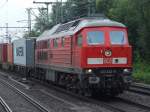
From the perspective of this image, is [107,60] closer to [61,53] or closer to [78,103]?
[78,103]

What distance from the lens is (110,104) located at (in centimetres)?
1750

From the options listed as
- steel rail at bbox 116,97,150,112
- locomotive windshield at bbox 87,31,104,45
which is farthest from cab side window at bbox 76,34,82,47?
steel rail at bbox 116,97,150,112

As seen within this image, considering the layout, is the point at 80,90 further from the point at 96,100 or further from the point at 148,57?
the point at 148,57

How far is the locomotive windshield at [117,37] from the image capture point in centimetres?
1905

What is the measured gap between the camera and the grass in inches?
1183

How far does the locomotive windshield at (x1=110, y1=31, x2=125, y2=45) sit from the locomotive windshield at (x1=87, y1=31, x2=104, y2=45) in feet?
1.37

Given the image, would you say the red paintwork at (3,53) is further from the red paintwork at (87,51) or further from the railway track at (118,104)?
the railway track at (118,104)

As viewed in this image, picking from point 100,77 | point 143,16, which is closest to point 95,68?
point 100,77

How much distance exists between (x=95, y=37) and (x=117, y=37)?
36.3 inches

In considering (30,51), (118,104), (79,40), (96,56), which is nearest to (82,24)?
(79,40)

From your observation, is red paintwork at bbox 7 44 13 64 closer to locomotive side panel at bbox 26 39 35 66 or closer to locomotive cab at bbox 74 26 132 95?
locomotive side panel at bbox 26 39 35 66

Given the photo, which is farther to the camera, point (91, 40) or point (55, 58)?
point (55, 58)

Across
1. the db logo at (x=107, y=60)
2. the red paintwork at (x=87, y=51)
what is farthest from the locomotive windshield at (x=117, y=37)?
the db logo at (x=107, y=60)

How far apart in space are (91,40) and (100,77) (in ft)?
5.26
